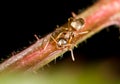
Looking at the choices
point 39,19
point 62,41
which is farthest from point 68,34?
point 39,19

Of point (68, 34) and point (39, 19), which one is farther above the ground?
point (39, 19)

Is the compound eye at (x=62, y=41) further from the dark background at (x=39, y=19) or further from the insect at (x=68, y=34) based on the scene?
the dark background at (x=39, y=19)

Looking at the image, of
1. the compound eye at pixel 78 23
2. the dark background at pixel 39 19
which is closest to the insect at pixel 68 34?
the compound eye at pixel 78 23

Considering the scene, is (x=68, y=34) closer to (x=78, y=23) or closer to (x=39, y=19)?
(x=78, y=23)

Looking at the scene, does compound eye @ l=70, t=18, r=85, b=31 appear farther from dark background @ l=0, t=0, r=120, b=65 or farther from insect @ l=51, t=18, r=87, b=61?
dark background @ l=0, t=0, r=120, b=65

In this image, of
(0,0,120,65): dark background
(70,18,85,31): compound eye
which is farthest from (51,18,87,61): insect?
(0,0,120,65): dark background

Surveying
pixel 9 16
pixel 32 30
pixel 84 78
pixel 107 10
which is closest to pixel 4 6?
pixel 9 16

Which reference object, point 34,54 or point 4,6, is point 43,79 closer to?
point 34,54

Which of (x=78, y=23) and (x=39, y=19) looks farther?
(x=39, y=19)
